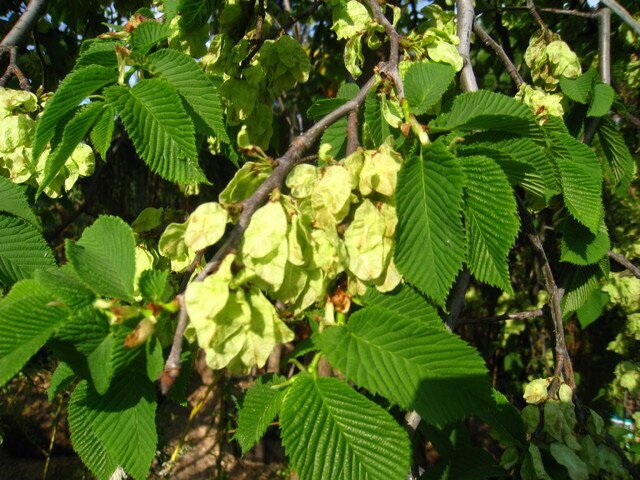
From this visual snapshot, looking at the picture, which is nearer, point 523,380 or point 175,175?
point 175,175

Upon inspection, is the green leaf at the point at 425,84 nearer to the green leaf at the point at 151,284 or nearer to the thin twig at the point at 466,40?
the thin twig at the point at 466,40

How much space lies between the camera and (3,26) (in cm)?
250

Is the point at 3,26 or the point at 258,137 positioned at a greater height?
the point at 3,26

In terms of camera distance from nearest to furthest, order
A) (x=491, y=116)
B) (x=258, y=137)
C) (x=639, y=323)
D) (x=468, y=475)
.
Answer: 1. (x=491, y=116)
2. (x=468, y=475)
3. (x=258, y=137)
4. (x=639, y=323)

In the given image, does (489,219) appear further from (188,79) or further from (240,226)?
(188,79)

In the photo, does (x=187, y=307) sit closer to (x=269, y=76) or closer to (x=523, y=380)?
(x=269, y=76)

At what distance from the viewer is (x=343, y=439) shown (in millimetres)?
865

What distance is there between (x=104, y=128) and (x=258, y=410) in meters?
0.77

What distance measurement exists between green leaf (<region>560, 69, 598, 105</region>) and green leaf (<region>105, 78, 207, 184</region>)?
138 centimetres

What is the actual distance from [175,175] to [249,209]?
0.35 metres

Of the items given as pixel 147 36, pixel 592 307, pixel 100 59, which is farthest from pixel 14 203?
pixel 592 307

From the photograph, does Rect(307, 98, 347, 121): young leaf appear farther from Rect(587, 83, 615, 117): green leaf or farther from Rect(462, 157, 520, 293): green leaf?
Rect(587, 83, 615, 117): green leaf

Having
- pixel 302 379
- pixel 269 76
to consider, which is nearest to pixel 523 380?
pixel 269 76

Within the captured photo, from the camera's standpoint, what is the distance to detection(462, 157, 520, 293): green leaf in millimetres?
981
